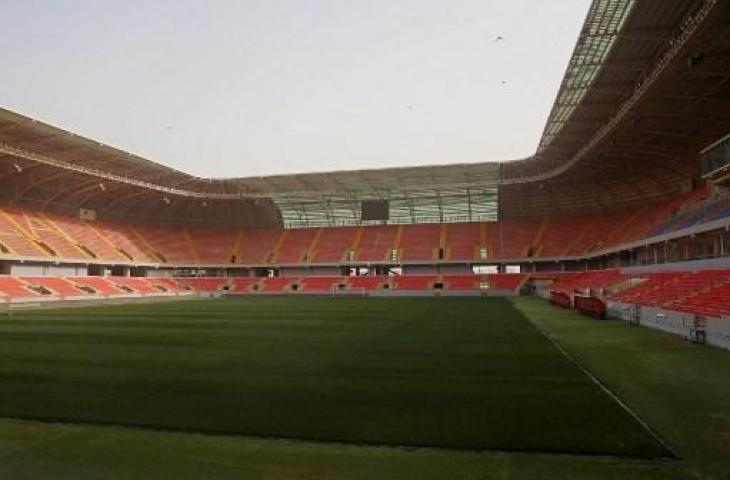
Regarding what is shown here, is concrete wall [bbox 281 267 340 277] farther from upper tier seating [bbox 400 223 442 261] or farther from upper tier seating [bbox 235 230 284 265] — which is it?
upper tier seating [bbox 400 223 442 261]

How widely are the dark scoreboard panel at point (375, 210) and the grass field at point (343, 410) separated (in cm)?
5221

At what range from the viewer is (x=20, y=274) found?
4800 cm

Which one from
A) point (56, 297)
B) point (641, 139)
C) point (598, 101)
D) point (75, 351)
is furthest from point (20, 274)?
point (641, 139)

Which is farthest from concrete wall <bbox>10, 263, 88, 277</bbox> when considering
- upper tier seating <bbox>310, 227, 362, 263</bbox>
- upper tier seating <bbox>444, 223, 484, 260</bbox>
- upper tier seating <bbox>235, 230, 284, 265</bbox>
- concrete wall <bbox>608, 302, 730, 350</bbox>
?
concrete wall <bbox>608, 302, 730, 350</bbox>

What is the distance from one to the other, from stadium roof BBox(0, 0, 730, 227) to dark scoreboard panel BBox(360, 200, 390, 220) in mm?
1355

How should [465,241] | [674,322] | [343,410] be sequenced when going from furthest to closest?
[465,241] → [674,322] → [343,410]

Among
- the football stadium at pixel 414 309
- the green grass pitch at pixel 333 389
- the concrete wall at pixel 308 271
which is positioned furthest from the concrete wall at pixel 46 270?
the green grass pitch at pixel 333 389

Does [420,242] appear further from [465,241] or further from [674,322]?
[674,322]

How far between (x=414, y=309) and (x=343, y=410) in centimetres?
2742

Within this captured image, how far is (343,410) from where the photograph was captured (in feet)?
27.9

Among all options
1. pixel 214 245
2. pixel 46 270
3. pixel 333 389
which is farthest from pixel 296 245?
pixel 333 389

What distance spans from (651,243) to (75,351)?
3497cm

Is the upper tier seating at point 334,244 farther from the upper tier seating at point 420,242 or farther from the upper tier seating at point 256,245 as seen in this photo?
the upper tier seating at point 420,242

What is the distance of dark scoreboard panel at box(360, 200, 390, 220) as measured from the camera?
6894cm
